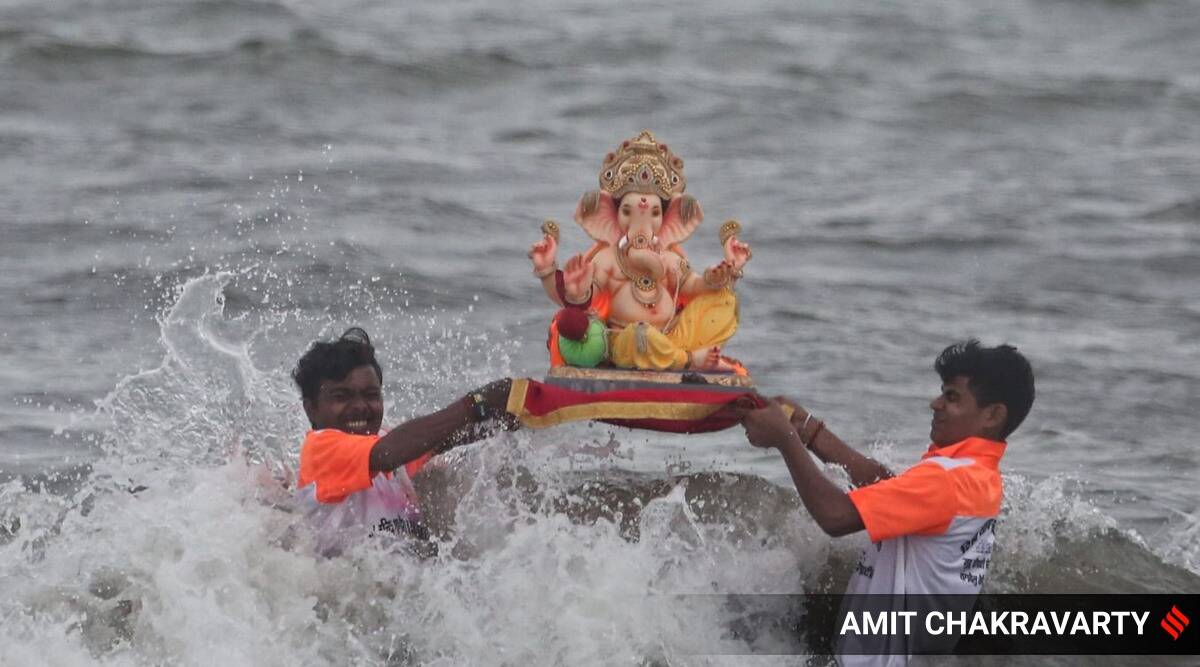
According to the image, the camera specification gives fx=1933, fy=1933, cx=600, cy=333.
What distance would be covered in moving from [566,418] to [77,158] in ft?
34.4

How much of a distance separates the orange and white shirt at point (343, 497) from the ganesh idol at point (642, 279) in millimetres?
826

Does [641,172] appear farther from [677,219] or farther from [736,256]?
[736,256]

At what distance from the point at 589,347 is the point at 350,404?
956 millimetres

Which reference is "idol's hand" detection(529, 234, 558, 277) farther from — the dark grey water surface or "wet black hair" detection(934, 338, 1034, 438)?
the dark grey water surface

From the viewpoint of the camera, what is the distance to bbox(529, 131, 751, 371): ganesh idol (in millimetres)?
6395

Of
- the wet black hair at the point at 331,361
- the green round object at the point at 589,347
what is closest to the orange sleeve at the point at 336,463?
the wet black hair at the point at 331,361

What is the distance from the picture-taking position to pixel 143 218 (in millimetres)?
14250

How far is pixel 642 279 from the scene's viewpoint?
6.53 meters

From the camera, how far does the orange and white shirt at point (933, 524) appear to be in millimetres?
6090

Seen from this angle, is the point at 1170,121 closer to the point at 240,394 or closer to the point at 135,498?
the point at 240,394

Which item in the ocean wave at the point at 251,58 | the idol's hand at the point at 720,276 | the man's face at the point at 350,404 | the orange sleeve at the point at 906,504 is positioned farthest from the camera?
the ocean wave at the point at 251,58

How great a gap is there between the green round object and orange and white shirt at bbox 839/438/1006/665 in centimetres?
95

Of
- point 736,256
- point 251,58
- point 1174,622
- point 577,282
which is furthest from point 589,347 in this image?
point 251,58

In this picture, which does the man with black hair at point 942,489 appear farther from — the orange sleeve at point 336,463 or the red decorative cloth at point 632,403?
the orange sleeve at point 336,463
